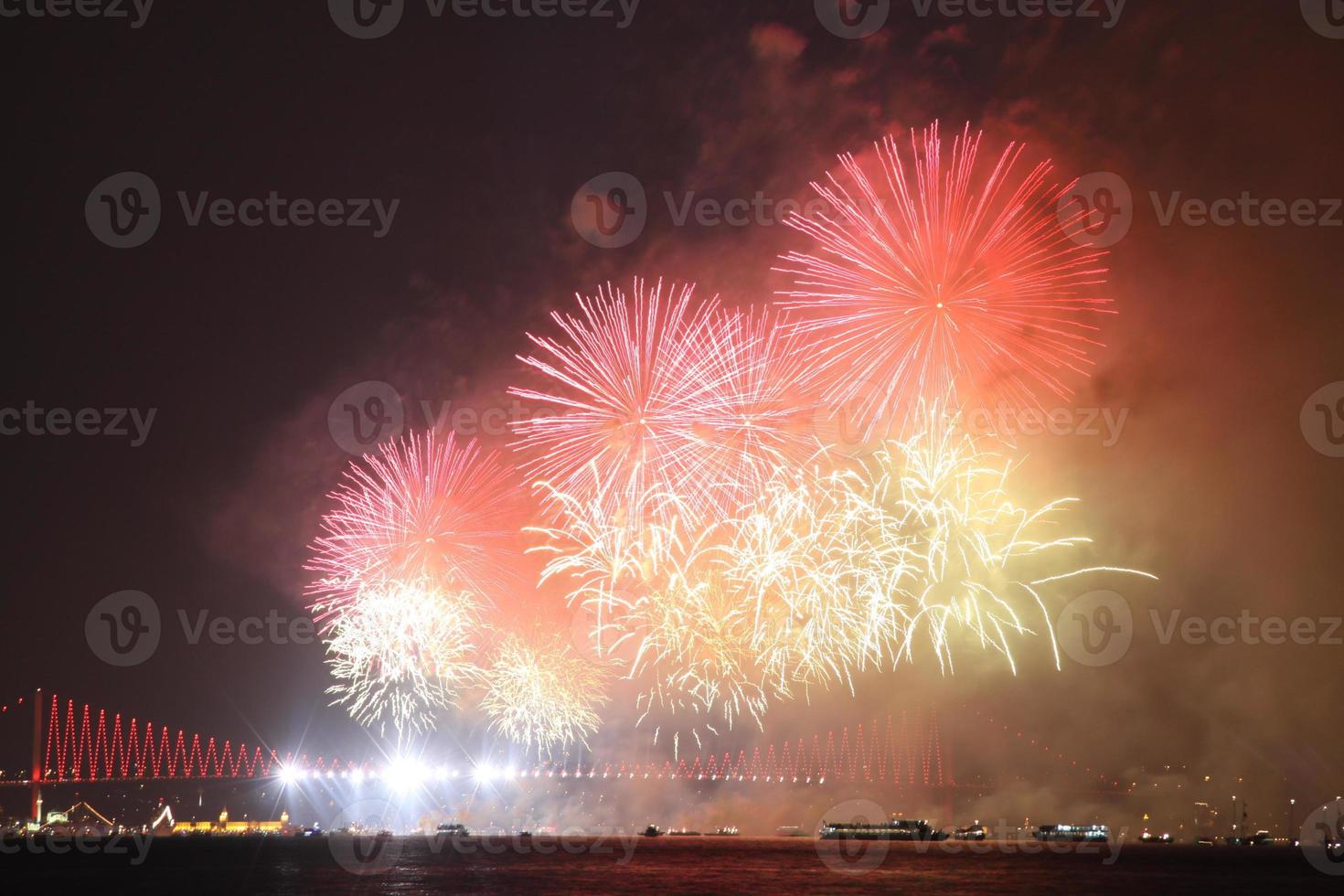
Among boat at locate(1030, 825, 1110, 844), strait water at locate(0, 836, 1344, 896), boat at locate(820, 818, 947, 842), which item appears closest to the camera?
strait water at locate(0, 836, 1344, 896)

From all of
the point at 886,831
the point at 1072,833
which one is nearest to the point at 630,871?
the point at 886,831

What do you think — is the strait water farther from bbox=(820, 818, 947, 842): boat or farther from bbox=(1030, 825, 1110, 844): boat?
bbox=(1030, 825, 1110, 844): boat

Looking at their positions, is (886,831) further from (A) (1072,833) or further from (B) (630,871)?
(B) (630,871)

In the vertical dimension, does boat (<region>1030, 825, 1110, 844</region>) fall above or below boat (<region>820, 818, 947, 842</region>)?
below

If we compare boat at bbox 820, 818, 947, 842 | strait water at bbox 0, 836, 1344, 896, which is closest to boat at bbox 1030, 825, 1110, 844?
boat at bbox 820, 818, 947, 842

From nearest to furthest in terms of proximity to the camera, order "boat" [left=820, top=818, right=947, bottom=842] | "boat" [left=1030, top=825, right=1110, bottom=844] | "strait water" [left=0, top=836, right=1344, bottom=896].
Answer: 1. "strait water" [left=0, top=836, right=1344, bottom=896]
2. "boat" [left=820, top=818, right=947, bottom=842]
3. "boat" [left=1030, top=825, right=1110, bottom=844]
